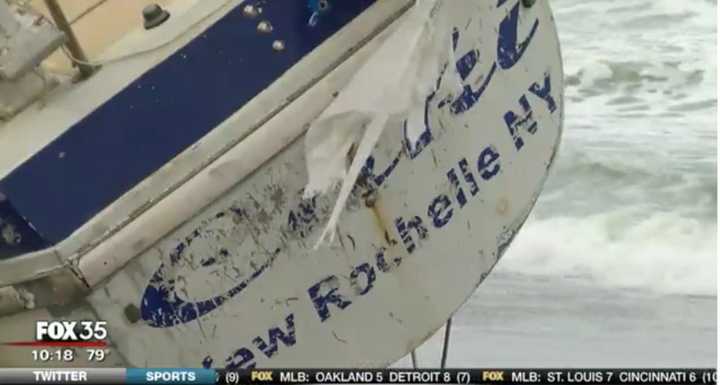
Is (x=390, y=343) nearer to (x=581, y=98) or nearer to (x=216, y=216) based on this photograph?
(x=216, y=216)

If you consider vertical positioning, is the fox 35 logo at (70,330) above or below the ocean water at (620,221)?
above

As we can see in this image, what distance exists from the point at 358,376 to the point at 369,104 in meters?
0.49

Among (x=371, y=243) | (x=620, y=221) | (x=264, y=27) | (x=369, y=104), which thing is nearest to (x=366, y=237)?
(x=371, y=243)

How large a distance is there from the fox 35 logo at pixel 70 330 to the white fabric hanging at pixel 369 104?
456 millimetres

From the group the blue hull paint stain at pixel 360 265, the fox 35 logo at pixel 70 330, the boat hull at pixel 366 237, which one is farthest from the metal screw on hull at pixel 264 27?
the fox 35 logo at pixel 70 330

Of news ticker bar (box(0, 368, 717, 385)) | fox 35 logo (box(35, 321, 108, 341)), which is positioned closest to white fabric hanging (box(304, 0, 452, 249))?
news ticker bar (box(0, 368, 717, 385))

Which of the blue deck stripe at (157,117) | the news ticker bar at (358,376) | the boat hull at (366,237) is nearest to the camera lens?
the news ticker bar at (358,376)

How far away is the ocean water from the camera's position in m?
6.30

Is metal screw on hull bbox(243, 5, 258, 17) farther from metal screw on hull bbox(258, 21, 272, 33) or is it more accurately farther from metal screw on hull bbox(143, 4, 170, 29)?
metal screw on hull bbox(143, 4, 170, 29)

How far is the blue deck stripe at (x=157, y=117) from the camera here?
3.21 meters

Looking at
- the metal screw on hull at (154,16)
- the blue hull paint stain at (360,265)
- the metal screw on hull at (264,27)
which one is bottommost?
the blue hull paint stain at (360,265)

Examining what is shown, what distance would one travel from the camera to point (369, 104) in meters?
3.30

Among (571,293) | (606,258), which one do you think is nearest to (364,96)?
(571,293)

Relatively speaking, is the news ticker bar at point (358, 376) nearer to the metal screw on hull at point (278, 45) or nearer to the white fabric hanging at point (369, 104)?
the white fabric hanging at point (369, 104)
